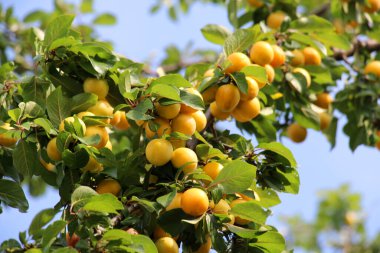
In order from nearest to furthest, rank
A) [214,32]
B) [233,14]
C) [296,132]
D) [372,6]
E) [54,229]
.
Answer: [54,229] < [214,32] < [233,14] < [296,132] < [372,6]

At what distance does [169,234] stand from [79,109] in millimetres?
419

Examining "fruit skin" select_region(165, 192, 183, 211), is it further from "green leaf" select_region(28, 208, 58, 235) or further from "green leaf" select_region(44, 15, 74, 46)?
"green leaf" select_region(44, 15, 74, 46)

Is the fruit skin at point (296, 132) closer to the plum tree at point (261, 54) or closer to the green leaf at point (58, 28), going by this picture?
the plum tree at point (261, 54)

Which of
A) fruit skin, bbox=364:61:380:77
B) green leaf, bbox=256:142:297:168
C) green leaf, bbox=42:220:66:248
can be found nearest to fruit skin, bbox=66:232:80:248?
green leaf, bbox=42:220:66:248

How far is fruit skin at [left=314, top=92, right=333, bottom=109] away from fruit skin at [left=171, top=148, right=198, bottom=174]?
1.12 metres

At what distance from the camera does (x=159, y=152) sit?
1424 millimetres

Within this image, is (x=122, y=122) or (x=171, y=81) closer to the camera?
(x=171, y=81)

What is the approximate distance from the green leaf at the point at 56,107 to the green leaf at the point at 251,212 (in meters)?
0.50

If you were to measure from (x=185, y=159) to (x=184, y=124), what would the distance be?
9 centimetres

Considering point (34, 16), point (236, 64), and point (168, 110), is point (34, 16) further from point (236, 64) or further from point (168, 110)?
point (168, 110)

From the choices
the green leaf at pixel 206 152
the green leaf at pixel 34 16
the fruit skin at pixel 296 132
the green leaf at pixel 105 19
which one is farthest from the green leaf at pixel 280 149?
the green leaf at pixel 34 16

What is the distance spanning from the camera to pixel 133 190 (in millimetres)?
1453

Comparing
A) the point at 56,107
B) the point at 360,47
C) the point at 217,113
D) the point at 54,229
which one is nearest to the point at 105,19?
the point at 360,47

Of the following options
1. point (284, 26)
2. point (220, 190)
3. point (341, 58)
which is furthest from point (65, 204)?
point (341, 58)
